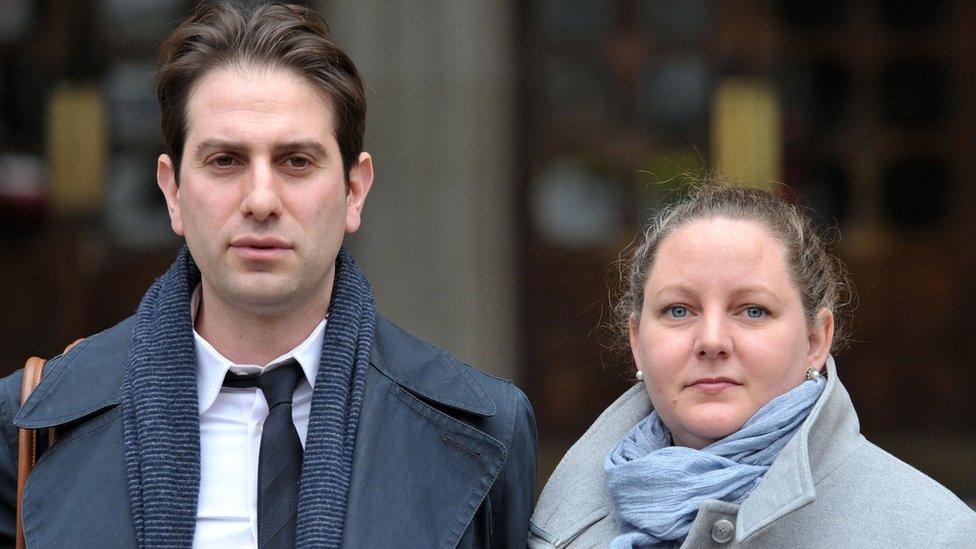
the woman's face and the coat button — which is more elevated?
the woman's face

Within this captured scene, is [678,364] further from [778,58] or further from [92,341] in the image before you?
[778,58]

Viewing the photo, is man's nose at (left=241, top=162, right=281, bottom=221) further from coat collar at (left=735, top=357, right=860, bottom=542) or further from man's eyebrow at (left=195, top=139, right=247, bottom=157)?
coat collar at (left=735, top=357, right=860, bottom=542)

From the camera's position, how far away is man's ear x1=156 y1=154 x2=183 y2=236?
2.89 metres

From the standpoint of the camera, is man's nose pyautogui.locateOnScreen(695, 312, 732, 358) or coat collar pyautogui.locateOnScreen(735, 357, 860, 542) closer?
coat collar pyautogui.locateOnScreen(735, 357, 860, 542)

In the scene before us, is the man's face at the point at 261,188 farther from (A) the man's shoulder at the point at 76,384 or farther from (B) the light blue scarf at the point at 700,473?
(B) the light blue scarf at the point at 700,473

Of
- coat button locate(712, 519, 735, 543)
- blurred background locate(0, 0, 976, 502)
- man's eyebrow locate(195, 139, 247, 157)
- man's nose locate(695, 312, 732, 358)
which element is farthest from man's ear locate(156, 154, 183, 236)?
blurred background locate(0, 0, 976, 502)

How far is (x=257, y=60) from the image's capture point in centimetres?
283

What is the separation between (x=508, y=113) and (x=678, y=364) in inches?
194

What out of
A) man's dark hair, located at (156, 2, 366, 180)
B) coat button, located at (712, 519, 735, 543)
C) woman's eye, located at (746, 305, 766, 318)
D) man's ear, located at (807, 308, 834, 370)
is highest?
man's dark hair, located at (156, 2, 366, 180)

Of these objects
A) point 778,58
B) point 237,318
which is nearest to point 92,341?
point 237,318

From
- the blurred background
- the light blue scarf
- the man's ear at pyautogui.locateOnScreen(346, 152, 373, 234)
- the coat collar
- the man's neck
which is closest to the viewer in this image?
the coat collar

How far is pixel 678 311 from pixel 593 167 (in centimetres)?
505

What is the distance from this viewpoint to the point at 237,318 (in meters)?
2.86

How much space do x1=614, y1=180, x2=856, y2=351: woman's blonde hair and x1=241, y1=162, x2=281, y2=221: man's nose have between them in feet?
2.74
